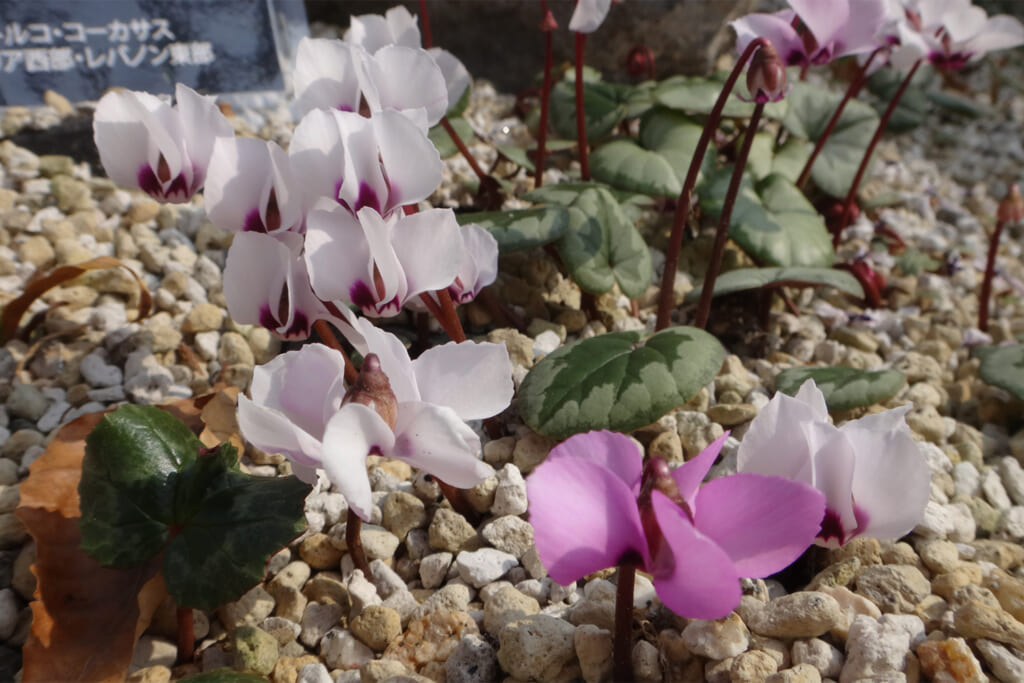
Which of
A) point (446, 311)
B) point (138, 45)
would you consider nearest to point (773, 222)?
point (446, 311)

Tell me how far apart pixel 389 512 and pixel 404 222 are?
1.54 ft

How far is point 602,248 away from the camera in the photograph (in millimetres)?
1440

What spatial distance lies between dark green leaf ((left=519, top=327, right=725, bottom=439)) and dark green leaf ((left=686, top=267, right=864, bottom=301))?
0.30m

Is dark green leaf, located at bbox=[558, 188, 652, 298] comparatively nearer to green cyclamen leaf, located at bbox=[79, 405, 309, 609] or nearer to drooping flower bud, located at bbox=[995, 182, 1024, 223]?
green cyclamen leaf, located at bbox=[79, 405, 309, 609]

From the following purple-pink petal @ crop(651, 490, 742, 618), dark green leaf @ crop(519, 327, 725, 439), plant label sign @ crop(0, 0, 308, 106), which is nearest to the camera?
purple-pink petal @ crop(651, 490, 742, 618)

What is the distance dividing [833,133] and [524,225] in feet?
4.38

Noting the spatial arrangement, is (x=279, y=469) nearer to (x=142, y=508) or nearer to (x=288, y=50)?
(x=142, y=508)

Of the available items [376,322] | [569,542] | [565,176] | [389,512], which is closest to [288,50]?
[565,176]

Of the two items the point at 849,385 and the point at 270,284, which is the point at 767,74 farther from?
the point at 270,284

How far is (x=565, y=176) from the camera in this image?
209 cm

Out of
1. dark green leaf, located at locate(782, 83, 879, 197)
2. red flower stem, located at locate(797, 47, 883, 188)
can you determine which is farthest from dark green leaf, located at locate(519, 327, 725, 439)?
dark green leaf, located at locate(782, 83, 879, 197)

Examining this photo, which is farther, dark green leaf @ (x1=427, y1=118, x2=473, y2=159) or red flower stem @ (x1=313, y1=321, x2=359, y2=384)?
dark green leaf @ (x1=427, y1=118, x2=473, y2=159)

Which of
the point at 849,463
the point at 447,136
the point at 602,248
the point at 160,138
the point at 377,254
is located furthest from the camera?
the point at 447,136

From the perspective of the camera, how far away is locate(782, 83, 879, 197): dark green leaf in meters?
2.14
